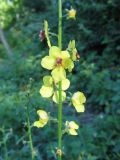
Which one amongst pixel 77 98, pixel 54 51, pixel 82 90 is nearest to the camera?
pixel 54 51

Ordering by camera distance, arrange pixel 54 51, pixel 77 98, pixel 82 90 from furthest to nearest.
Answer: pixel 82 90 → pixel 77 98 → pixel 54 51

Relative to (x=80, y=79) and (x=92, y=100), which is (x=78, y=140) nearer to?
(x=92, y=100)

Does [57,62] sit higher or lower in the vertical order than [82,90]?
lower

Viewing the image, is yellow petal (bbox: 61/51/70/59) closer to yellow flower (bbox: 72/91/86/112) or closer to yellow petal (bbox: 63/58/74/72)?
yellow petal (bbox: 63/58/74/72)

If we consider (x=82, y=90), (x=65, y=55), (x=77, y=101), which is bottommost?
(x=77, y=101)

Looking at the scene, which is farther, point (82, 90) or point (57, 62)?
point (82, 90)

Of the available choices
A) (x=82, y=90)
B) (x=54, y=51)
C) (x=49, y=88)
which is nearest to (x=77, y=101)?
(x=49, y=88)

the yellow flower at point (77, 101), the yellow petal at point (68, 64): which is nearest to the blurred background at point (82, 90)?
→ the yellow flower at point (77, 101)

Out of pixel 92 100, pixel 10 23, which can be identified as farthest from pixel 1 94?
pixel 10 23

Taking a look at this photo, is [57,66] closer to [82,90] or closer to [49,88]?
[49,88]

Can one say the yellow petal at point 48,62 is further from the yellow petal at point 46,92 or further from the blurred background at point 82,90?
the blurred background at point 82,90
